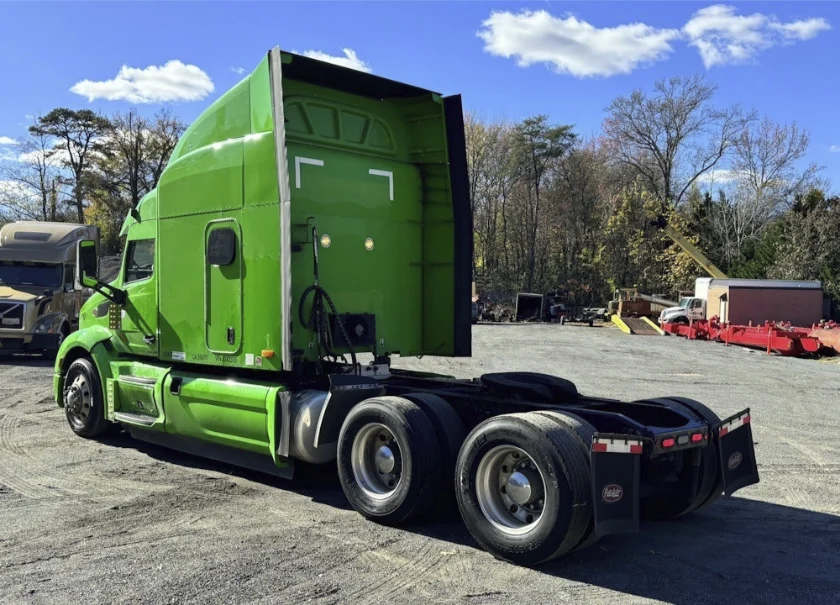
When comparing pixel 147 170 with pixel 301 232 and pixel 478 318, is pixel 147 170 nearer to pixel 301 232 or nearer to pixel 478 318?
pixel 478 318

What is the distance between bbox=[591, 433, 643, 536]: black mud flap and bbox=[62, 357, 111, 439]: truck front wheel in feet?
21.2

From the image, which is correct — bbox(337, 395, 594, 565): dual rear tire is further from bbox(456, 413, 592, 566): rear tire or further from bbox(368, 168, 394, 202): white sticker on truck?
bbox(368, 168, 394, 202): white sticker on truck

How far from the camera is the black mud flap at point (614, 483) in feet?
14.3

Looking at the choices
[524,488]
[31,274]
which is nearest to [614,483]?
[524,488]

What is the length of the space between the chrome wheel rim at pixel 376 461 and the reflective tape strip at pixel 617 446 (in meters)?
1.73

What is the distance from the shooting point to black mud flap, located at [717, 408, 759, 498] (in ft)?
17.6

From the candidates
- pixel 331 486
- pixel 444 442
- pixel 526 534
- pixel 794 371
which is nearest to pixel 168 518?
pixel 331 486

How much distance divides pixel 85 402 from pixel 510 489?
6.13 metres

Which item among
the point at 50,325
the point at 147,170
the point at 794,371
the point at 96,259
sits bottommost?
the point at 794,371

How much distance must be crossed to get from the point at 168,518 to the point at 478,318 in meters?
35.8

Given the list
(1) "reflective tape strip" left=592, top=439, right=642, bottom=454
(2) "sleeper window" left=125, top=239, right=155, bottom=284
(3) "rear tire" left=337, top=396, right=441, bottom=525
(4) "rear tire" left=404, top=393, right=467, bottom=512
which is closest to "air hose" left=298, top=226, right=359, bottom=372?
(3) "rear tire" left=337, top=396, right=441, bottom=525

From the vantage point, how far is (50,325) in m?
16.6

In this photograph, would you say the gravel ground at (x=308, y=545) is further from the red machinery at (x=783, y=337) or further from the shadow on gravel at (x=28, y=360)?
the red machinery at (x=783, y=337)

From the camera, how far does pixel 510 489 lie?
4836mm
